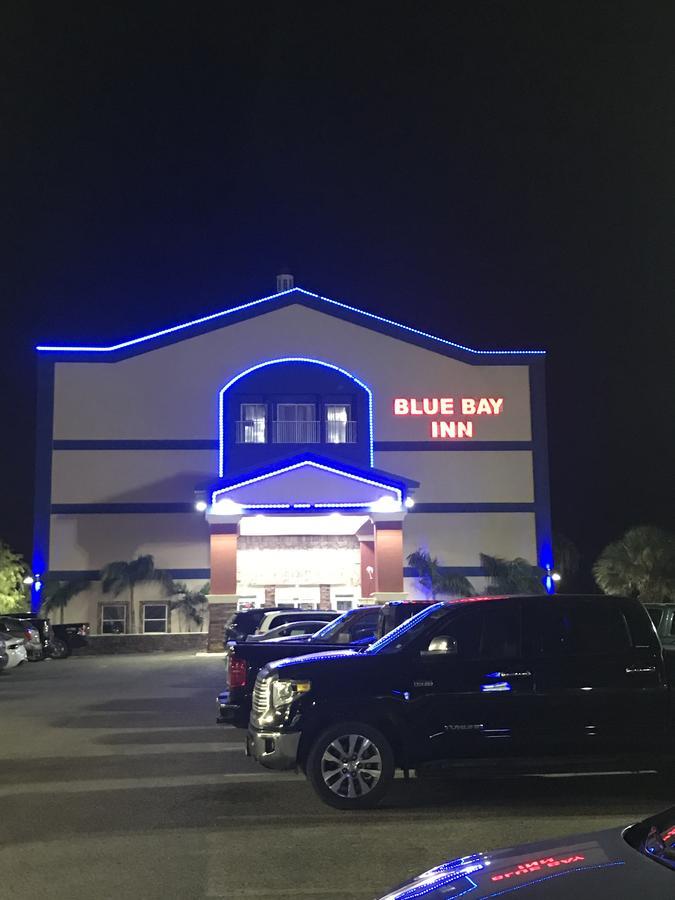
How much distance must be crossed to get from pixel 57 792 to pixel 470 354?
33.0 meters

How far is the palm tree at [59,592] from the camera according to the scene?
3591cm

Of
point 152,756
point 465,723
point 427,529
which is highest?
point 427,529

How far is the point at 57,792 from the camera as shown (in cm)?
896

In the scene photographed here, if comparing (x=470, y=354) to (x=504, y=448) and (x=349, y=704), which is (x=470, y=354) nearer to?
(x=504, y=448)

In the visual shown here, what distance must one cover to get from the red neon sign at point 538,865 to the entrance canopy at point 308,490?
30718 millimetres

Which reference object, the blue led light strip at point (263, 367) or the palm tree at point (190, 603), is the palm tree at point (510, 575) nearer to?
the blue led light strip at point (263, 367)

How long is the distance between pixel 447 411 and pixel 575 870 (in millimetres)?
36409

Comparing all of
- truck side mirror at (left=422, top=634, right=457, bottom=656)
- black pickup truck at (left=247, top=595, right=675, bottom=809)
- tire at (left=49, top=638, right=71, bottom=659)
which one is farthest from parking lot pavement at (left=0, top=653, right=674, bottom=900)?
tire at (left=49, top=638, right=71, bottom=659)

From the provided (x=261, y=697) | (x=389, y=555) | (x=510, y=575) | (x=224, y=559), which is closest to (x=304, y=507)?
(x=224, y=559)

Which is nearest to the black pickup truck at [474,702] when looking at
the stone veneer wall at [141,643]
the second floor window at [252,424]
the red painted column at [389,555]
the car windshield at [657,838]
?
the car windshield at [657,838]

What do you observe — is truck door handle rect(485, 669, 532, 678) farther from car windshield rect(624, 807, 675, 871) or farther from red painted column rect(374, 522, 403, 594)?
red painted column rect(374, 522, 403, 594)

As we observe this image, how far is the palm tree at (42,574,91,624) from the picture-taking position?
35.9 m

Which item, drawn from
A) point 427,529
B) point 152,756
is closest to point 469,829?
point 152,756

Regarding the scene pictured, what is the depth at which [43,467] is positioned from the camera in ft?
123
